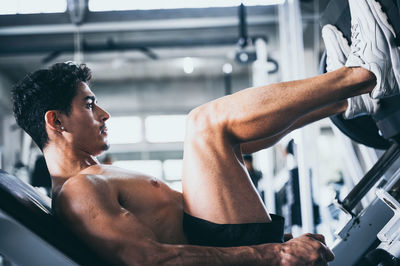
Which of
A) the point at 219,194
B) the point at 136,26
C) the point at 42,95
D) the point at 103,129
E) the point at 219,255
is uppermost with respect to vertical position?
the point at 136,26

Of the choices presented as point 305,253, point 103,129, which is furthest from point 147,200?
point 305,253

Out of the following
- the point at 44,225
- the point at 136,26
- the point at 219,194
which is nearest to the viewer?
the point at 44,225

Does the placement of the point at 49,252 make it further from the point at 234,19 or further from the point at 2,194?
→ the point at 234,19

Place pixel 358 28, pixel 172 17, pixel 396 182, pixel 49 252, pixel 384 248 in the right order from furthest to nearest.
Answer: pixel 172 17 → pixel 396 182 → pixel 384 248 → pixel 358 28 → pixel 49 252

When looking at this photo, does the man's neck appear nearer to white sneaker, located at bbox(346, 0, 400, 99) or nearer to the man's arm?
the man's arm

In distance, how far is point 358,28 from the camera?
111 cm

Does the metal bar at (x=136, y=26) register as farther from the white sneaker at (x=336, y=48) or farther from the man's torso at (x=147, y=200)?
the man's torso at (x=147, y=200)

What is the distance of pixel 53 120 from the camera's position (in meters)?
1.36

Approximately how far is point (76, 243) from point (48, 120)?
0.47 metres

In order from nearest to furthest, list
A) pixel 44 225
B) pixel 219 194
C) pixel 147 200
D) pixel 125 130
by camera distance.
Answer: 1. pixel 44 225
2. pixel 219 194
3. pixel 147 200
4. pixel 125 130

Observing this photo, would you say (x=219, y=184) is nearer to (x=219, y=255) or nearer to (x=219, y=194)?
(x=219, y=194)

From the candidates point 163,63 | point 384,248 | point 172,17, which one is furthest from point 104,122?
point 163,63

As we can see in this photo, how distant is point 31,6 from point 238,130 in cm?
470

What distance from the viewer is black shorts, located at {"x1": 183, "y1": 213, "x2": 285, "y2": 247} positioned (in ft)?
3.59
